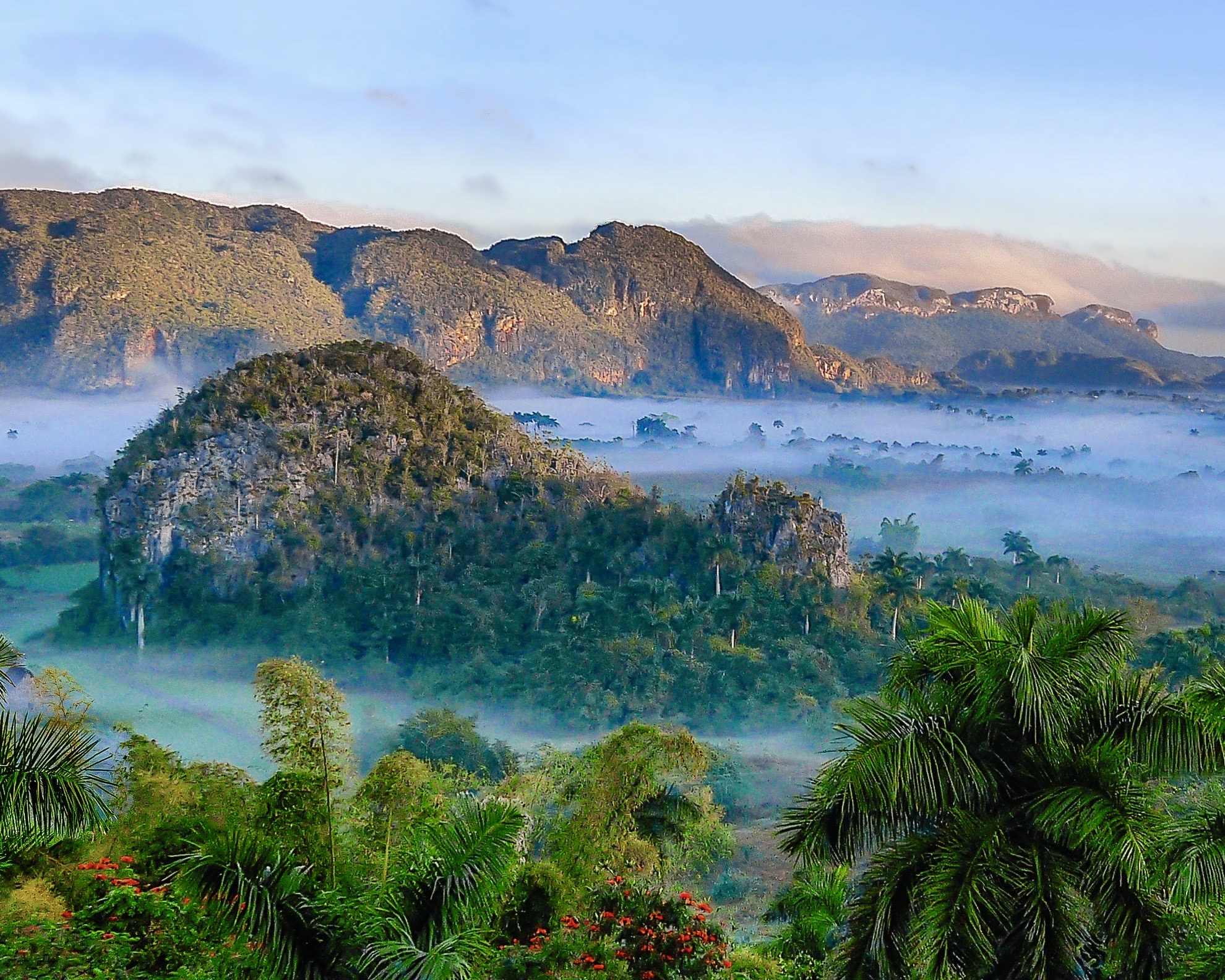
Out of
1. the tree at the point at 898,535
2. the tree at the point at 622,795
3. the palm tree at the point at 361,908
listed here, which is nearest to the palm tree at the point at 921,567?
the tree at the point at 898,535

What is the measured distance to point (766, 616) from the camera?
145 ft

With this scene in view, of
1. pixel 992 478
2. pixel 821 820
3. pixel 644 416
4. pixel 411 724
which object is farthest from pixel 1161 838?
pixel 644 416

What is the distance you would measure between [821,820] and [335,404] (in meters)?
45.4

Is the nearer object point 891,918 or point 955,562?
point 891,918

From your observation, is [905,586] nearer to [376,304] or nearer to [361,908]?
[361,908]

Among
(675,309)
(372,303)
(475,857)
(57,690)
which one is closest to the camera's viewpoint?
(475,857)

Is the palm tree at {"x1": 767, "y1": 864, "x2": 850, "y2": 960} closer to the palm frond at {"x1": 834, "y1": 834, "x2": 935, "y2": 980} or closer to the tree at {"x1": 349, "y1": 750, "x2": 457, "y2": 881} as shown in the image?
the tree at {"x1": 349, "y1": 750, "x2": 457, "y2": 881}

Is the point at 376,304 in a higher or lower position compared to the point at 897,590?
higher

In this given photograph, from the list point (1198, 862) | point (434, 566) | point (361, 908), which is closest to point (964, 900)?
point (1198, 862)

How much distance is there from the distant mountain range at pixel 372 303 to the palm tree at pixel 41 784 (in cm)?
11234

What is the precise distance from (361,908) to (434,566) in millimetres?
40365

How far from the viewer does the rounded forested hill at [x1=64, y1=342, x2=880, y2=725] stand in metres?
40.9

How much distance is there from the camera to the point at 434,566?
46344 mm

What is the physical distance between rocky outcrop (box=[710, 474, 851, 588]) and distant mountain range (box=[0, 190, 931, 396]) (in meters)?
80.6
